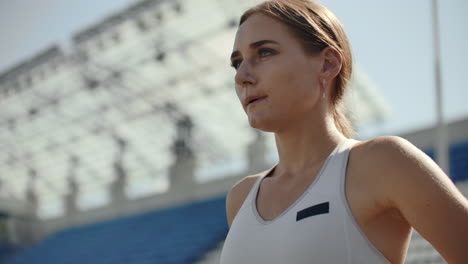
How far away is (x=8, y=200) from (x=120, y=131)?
17.0ft

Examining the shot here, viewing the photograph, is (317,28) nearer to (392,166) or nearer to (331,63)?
(331,63)

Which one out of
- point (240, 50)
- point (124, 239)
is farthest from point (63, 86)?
point (240, 50)

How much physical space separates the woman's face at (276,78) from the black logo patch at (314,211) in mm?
252

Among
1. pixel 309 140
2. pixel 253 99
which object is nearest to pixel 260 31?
pixel 253 99

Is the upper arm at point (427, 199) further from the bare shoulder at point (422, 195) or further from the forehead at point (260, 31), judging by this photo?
the forehead at point (260, 31)

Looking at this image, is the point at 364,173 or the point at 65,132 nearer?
the point at 364,173

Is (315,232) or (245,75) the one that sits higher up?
(245,75)

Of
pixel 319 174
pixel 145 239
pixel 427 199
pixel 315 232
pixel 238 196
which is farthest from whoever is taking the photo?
pixel 145 239

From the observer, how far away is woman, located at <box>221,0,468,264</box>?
Result: 1185mm

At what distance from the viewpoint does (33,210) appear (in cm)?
2042

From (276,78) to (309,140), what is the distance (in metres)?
0.20

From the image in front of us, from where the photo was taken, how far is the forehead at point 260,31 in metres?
1.45

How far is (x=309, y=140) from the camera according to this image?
150 cm

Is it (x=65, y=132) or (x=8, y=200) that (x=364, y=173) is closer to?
(x=65, y=132)
